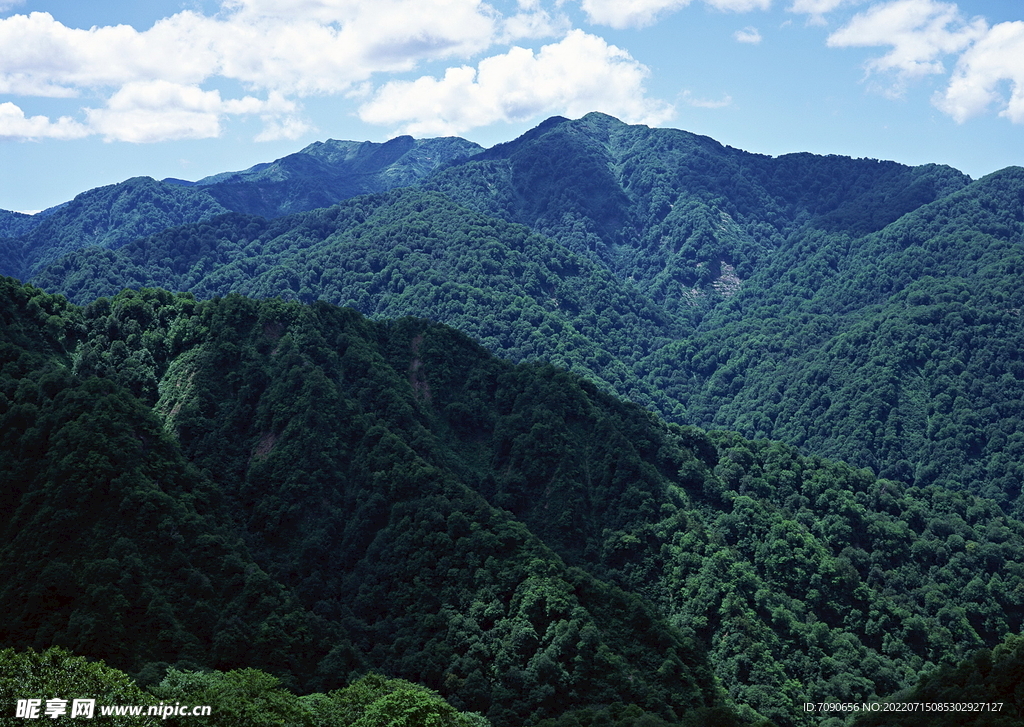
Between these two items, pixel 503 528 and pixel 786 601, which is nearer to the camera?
pixel 503 528

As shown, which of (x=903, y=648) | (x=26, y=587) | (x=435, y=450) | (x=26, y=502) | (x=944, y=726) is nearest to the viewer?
(x=944, y=726)

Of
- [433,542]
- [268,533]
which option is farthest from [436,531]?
[268,533]

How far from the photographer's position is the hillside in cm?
9344

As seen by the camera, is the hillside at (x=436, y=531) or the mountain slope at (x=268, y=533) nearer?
the mountain slope at (x=268, y=533)

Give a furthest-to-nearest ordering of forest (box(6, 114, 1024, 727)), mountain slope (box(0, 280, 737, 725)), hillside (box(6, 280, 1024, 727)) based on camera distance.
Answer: hillside (box(6, 280, 1024, 727)) → mountain slope (box(0, 280, 737, 725)) → forest (box(6, 114, 1024, 727))

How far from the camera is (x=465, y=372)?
149 m

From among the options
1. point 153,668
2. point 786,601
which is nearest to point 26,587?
point 153,668

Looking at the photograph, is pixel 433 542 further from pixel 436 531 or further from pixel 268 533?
pixel 268 533

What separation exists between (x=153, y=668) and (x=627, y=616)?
49.4m

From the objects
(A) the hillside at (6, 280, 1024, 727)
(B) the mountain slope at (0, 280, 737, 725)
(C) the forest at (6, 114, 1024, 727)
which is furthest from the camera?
(A) the hillside at (6, 280, 1024, 727)

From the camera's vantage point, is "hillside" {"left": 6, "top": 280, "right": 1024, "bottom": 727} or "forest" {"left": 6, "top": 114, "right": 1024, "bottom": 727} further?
"hillside" {"left": 6, "top": 280, "right": 1024, "bottom": 727}

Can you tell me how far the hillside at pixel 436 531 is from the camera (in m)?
93.4

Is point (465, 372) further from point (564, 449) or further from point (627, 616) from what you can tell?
point (627, 616)

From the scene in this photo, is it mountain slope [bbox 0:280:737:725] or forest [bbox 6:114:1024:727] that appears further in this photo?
mountain slope [bbox 0:280:737:725]
